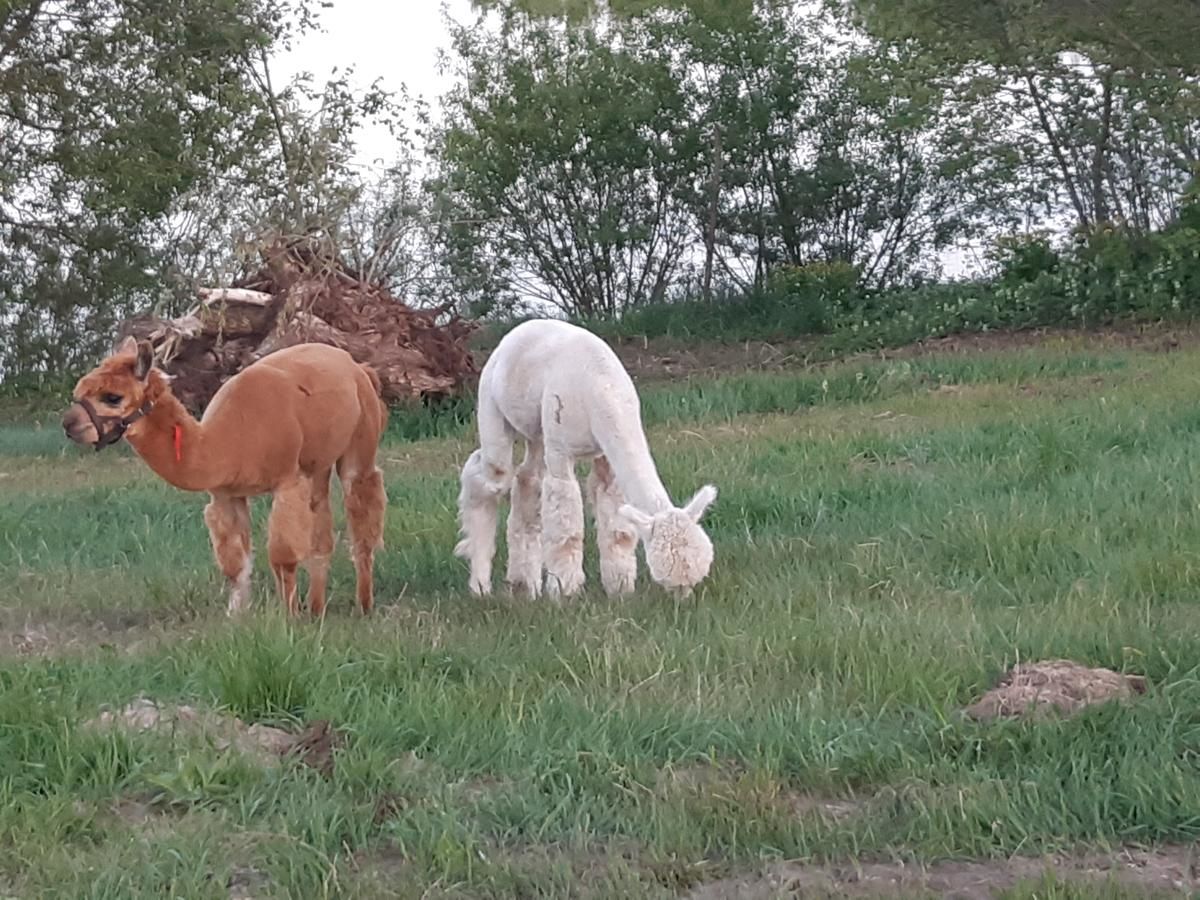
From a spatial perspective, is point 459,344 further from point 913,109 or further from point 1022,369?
point 913,109

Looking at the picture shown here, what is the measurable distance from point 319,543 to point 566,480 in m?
1.06

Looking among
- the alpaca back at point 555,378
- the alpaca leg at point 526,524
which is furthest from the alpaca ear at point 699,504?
the alpaca leg at point 526,524

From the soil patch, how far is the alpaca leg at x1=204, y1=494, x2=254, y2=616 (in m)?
3.08

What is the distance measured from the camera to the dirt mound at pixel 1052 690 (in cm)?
419

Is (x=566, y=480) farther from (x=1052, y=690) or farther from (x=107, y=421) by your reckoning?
(x=1052, y=690)

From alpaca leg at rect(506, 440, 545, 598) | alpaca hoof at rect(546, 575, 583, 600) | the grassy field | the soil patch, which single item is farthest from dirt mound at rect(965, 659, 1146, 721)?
alpaca leg at rect(506, 440, 545, 598)

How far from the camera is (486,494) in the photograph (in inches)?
260

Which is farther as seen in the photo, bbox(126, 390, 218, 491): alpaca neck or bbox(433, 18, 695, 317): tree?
bbox(433, 18, 695, 317): tree

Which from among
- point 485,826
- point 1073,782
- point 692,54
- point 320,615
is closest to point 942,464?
point 320,615

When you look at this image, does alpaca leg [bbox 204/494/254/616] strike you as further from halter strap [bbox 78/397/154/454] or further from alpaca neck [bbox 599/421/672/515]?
alpaca neck [bbox 599/421/672/515]

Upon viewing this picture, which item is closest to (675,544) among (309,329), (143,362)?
(143,362)

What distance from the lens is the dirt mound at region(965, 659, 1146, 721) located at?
419 centimetres

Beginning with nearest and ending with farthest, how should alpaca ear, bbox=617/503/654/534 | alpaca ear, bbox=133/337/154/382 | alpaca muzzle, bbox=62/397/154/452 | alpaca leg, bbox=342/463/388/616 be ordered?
1. alpaca muzzle, bbox=62/397/154/452
2. alpaca ear, bbox=133/337/154/382
3. alpaca ear, bbox=617/503/654/534
4. alpaca leg, bbox=342/463/388/616

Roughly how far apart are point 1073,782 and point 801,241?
14496 millimetres
